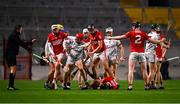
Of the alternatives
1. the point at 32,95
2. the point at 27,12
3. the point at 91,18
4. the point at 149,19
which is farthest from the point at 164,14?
the point at 32,95

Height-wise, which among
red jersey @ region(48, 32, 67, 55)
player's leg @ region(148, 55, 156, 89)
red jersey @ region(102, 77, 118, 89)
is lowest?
red jersey @ region(102, 77, 118, 89)

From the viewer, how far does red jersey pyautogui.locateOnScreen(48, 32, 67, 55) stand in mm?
25688

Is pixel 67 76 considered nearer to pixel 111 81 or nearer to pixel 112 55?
pixel 111 81

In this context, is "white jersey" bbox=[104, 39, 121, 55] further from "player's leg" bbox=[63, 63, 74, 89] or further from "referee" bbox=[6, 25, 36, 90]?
"referee" bbox=[6, 25, 36, 90]

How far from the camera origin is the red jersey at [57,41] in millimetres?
25688

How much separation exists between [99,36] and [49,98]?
6040 mm

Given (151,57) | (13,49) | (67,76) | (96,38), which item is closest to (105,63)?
(96,38)

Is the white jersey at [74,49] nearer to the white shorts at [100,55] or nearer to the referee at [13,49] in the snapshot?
the white shorts at [100,55]

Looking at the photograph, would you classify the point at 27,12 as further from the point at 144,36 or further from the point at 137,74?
the point at 144,36

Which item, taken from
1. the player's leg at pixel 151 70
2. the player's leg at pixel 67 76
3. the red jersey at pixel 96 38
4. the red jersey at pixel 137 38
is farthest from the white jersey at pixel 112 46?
the red jersey at pixel 137 38

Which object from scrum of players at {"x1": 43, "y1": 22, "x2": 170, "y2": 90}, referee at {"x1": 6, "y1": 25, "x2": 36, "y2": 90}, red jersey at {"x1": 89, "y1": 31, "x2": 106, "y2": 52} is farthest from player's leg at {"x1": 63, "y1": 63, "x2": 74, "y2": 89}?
referee at {"x1": 6, "y1": 25, "x2": 36, "y2": 90}

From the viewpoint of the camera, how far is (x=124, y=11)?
46.9 meters

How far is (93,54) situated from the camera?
86.8 feet

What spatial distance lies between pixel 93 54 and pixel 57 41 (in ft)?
5.13
